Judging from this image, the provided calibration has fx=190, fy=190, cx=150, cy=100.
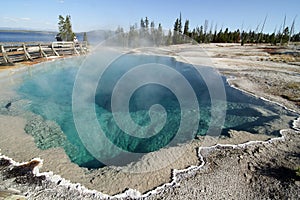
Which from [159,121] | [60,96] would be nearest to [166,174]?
[159,121]

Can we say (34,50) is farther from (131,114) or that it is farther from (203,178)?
(203,178)

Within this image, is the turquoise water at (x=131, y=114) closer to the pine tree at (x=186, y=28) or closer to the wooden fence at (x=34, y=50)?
the wooden fence at (x=34, y=50)

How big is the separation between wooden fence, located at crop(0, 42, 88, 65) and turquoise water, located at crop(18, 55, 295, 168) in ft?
8.50

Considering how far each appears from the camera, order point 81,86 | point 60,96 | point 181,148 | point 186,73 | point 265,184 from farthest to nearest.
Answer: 1. point 186,73
2. point 81,86
3. point 60,96
4. point 181,148
5. point 265,184

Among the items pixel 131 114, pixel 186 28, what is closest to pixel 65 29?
pixel 131 114

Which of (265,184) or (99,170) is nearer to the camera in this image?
(265,184)

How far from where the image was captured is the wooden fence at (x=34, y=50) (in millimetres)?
16663

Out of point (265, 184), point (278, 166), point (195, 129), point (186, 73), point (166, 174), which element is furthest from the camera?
point (186, 73)

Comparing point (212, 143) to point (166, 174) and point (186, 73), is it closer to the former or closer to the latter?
point (166, 174)

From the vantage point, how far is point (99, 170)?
5570 mm

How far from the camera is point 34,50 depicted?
20.7m

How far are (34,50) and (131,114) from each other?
16.9m

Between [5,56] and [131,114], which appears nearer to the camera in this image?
[131,114]

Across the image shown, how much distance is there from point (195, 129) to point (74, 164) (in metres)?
5.19
